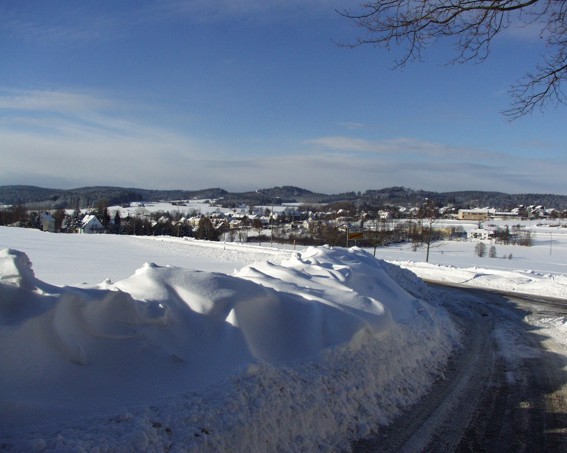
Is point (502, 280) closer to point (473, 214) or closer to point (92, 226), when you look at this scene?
point (92, 226)

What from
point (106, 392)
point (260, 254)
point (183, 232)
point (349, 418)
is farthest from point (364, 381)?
point (183, 232)

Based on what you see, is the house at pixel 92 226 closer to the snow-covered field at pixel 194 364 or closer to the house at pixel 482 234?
the house at pixel 482 234

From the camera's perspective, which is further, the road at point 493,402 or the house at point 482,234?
the house at point 482,234

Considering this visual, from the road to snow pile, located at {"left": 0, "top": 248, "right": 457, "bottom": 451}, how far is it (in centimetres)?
36

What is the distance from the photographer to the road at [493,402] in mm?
5520

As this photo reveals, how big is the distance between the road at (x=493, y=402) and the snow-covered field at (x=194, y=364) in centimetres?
32

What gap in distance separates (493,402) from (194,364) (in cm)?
434

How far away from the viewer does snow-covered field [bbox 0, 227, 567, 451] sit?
13.6ft

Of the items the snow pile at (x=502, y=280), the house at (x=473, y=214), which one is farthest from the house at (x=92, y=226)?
the house at (x=473, y=214)

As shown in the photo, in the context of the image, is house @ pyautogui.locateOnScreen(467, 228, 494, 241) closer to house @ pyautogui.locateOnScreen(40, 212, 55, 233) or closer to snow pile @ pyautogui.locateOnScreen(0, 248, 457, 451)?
house @ pyautogui.locateOnScreen(40, 212, 55, 233)

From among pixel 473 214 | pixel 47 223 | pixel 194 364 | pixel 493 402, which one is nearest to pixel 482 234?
pixel 473 214

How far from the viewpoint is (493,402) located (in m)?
6.84

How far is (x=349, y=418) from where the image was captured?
5.68 metres

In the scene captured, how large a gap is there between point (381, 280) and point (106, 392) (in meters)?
8.05
